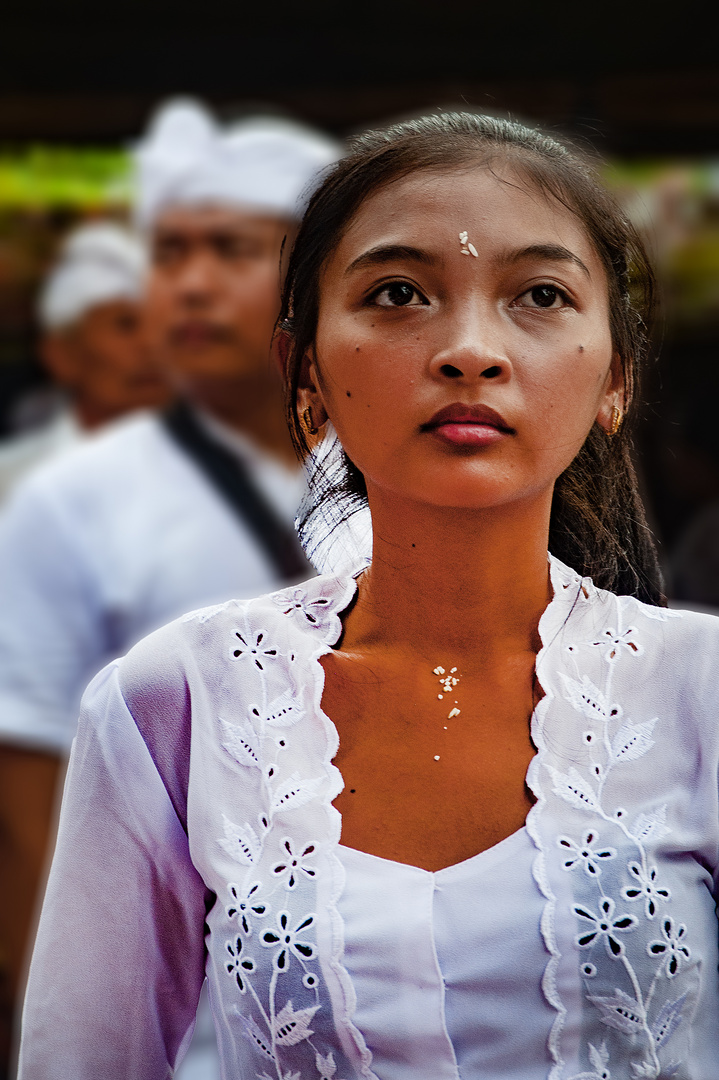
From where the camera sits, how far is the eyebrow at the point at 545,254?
3.68 ft

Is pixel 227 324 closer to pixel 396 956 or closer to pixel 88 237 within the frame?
pixel 88 237

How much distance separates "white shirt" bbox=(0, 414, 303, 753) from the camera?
2.94m

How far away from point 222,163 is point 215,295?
1.41ft

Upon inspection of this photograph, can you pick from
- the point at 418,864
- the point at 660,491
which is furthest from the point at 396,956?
→ the point at 660,491

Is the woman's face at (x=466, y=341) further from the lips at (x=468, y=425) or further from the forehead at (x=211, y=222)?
the forehead at (x=211, y=222)

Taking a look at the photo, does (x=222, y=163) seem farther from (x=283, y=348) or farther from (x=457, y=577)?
(x=457, y=577)

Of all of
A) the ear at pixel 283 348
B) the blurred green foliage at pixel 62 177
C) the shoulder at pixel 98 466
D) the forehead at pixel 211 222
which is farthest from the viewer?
the blurred green foliage at pixel 62 177

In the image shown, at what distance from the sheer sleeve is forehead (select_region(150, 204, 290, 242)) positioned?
2144 mm

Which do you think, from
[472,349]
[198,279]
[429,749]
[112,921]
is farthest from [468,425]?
[198,279]

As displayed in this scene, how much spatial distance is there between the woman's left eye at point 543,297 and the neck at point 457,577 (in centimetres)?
18

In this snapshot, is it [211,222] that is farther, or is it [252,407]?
[211,222]

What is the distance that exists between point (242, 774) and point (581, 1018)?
357 millimetres

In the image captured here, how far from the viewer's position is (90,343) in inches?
170

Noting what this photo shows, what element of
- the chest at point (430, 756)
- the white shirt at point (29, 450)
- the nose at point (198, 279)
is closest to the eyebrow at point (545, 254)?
the chest at point (430, 756)
